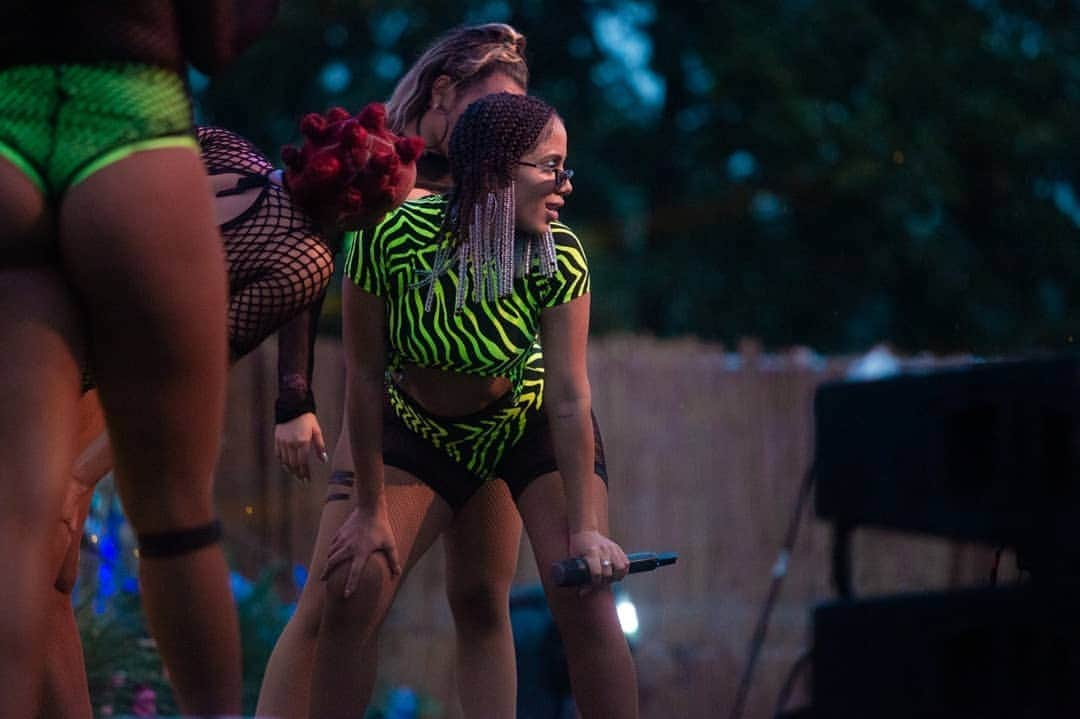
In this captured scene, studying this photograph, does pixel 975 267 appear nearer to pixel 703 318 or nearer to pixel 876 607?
pixel 703 318

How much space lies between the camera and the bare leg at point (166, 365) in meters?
2.02

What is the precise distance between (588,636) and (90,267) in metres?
1.62

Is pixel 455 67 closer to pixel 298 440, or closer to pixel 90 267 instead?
pixel 298 440

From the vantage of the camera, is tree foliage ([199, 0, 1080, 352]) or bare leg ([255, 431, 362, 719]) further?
tree foliage ([199, 0, 1080, 352])

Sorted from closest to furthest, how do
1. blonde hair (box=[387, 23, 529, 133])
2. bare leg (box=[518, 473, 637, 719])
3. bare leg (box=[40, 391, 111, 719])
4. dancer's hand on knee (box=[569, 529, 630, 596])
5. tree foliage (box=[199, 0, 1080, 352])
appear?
bare leg (box=[40, 391, 111, 719]) → dancer's hand on knee (box=[569, 529, 630, 596]) → bare leg (box=[518, 473, 637, 719]) → blonde hair (box=[387, 23, 529, 133]) → tree foliage (box=[199, 0, 1080, 352])

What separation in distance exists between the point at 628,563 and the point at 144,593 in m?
→ 1.28

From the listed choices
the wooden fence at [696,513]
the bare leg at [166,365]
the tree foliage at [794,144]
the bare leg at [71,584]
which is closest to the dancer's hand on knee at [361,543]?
the bare leg at [71,584]

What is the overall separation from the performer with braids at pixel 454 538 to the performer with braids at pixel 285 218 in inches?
23.2

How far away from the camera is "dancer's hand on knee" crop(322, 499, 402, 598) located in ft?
10.5

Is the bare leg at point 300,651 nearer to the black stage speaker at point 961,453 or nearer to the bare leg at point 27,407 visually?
the bare leg at point 27,407

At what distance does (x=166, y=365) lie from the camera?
2.08 metres

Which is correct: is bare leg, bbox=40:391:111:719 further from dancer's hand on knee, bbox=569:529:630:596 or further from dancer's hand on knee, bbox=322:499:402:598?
dancer's hand on knee, bbox=569:529:630:596

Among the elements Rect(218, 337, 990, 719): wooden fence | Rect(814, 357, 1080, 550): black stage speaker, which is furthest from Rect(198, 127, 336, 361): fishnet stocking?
Rect(218, 337, 990, 719): wooden fence

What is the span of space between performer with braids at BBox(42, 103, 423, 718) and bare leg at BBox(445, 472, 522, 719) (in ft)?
2.61
